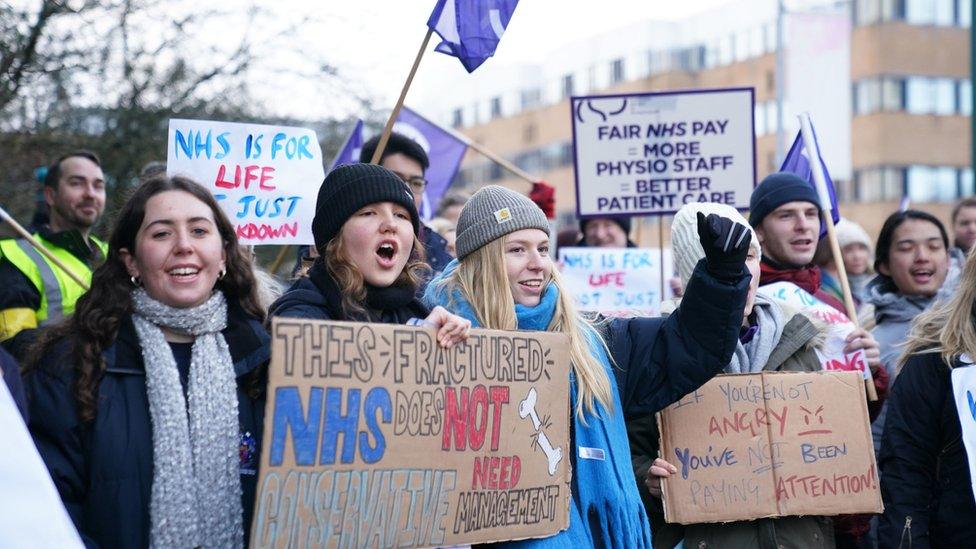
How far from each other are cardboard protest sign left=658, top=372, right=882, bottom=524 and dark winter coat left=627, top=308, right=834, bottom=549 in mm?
85

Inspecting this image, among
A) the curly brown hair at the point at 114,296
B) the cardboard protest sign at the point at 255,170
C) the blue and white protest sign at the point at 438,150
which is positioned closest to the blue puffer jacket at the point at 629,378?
the curly brown hair at the point at 114,296

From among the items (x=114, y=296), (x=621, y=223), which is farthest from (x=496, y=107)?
(x=114, y=296)

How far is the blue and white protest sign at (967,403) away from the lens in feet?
13.7

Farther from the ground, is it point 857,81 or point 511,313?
point 857,81

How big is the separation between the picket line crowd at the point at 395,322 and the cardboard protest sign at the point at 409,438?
0.13m

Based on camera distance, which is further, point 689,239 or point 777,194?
point 777,194

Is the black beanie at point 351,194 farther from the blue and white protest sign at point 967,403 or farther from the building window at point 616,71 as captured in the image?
the building window at point 616,71

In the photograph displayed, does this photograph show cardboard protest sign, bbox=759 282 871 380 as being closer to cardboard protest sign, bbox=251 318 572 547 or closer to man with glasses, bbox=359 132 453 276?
cardboard protest sign, bbox=251 318 572 547

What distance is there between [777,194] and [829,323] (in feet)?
2.26

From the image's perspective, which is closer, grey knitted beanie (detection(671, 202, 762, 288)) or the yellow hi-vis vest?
grey knitted beanie (detection(671, 202, 762, 288))

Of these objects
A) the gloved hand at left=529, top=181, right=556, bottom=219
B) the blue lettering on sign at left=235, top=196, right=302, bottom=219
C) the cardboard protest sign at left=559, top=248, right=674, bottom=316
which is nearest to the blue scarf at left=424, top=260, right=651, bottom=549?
the blue lettering on sign at left=235, top=196, right=302, bottom=219

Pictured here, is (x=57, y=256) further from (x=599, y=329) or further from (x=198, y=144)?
(x=599, y=329)

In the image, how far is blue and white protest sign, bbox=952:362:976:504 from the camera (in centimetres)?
419

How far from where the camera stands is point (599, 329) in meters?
4.20
